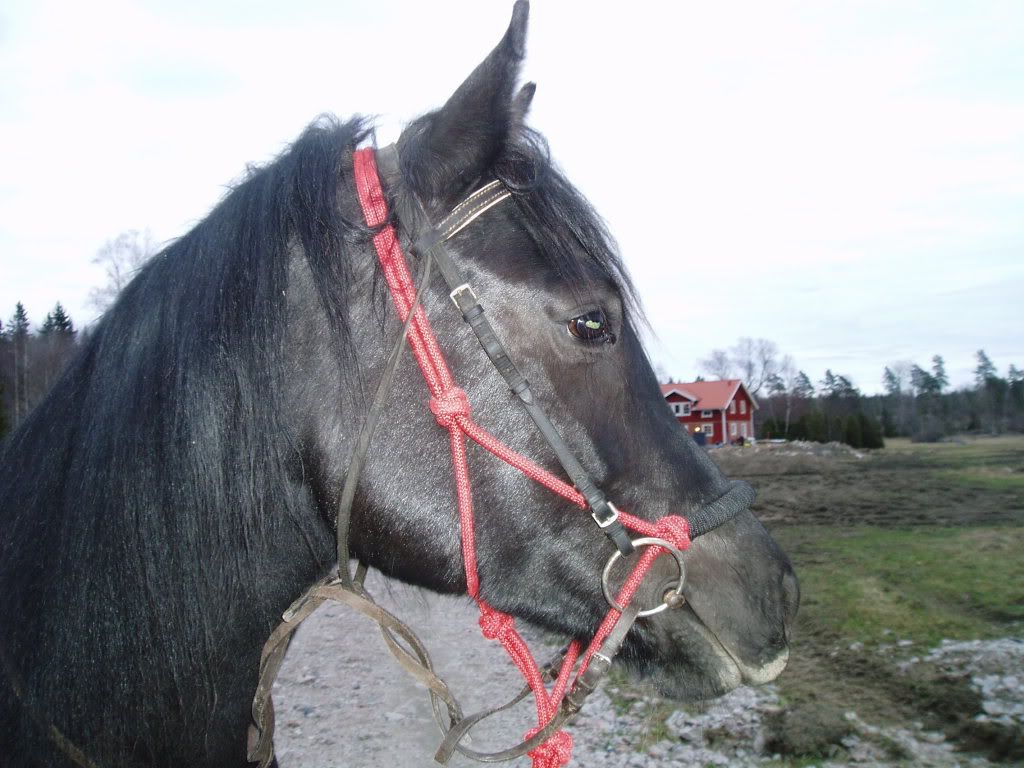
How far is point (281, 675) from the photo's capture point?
268 inches

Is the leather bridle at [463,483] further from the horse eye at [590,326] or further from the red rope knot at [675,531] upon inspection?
the horse eye at [590,326]

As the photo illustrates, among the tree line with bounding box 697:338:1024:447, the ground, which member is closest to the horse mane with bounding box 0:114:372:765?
the ground

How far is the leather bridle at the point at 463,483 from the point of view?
168cm

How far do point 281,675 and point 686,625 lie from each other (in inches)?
246

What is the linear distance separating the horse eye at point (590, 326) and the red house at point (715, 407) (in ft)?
166

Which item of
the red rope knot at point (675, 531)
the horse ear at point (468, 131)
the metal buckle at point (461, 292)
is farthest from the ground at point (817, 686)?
the horse ear at point (468, 131)

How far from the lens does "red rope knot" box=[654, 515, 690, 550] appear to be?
5.76 feet

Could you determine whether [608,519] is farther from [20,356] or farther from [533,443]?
[20,356]

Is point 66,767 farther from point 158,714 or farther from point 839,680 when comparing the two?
point 839,680

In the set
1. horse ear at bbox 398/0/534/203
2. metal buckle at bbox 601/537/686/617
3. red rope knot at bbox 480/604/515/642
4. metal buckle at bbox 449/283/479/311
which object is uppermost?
horse ear at bbox 398/0/534/203

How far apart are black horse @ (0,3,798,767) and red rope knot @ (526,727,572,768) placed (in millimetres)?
329

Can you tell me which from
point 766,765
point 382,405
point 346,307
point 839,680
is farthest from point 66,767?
point 839,680

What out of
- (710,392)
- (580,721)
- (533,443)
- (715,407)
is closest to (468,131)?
(533,443)

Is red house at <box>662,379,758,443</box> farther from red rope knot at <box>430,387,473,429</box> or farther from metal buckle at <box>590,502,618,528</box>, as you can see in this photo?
red rope knot at <box>430,387,473,429</box>
